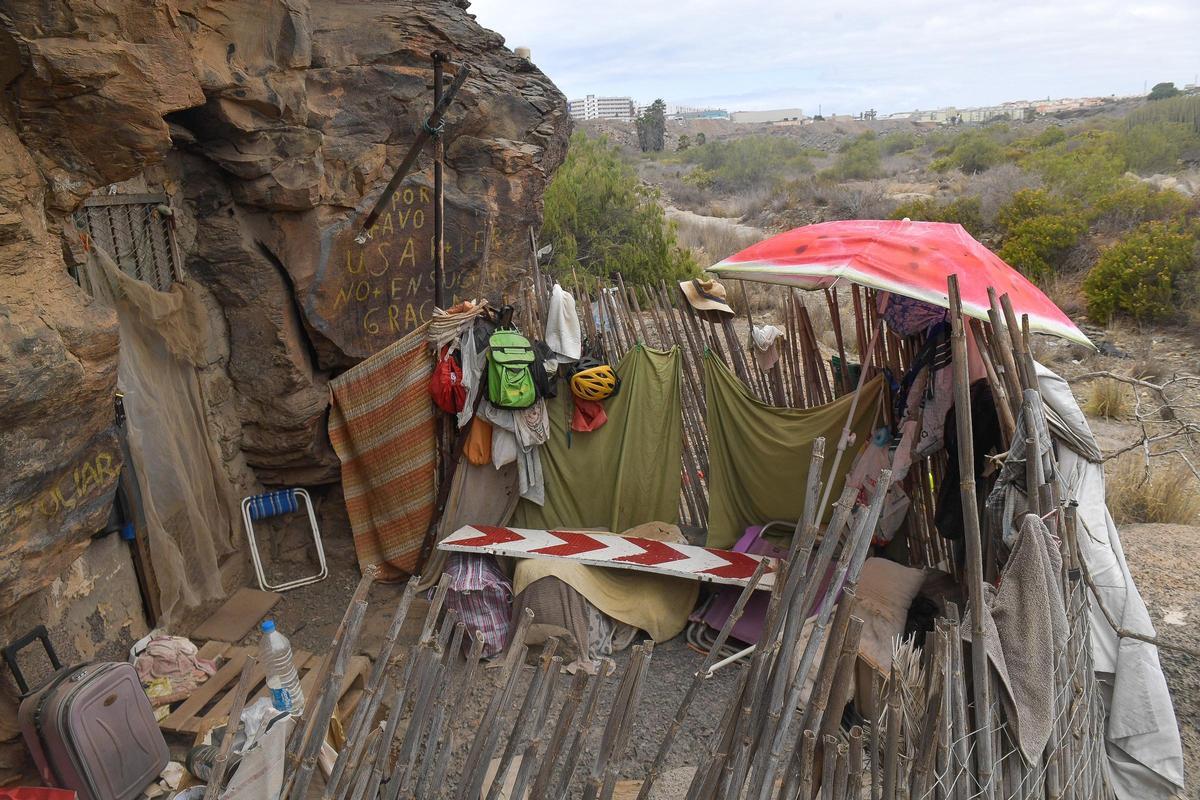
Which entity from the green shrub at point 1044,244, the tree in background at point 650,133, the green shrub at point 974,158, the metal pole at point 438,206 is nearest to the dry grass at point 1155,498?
the metal pole at point 438,206

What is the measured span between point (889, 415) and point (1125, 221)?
30.5 ft

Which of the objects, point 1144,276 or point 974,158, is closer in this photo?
point 1144,276

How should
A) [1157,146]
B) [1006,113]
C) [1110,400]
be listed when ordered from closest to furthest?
[1110,400]
[1157,146]
[1006,113]

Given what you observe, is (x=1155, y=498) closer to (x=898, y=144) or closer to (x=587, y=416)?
(x=587, y=416)

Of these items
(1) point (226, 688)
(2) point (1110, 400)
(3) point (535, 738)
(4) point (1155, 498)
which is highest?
(3) point (535, 738)

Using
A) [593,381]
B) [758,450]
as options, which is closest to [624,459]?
[593,381]

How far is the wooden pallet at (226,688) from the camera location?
3.38 metres

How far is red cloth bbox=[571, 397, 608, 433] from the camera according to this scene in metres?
5.00

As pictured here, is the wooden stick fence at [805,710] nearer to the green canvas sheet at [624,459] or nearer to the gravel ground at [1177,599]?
the gravel ground at [1177,599]

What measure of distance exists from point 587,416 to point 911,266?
2.15 m

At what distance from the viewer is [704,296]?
505 cm

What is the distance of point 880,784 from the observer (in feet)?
7.66

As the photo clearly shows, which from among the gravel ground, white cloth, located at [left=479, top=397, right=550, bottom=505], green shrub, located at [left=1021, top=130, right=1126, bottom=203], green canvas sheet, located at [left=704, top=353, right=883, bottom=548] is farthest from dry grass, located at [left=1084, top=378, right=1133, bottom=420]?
green shrub, located at [left=1021, top=130, right=1126, bottom=203]

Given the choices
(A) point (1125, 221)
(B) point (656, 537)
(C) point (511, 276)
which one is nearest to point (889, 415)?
(B) point (656, 537)
